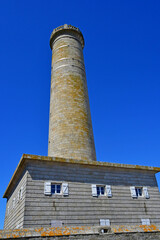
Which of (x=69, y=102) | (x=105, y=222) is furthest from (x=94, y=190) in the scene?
(x=69, y=102)

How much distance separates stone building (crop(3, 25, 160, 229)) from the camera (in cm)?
1059

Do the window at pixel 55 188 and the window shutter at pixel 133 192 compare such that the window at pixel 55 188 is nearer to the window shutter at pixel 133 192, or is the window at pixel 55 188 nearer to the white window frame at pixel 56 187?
the white window frame at pixel 56 187

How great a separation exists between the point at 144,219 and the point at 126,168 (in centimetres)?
306

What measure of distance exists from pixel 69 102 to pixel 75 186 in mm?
7966

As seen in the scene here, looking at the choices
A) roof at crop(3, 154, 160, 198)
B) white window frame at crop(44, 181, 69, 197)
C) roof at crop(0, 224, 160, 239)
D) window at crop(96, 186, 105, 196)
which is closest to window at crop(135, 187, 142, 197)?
roof at crop(3, 154, 160, 198)

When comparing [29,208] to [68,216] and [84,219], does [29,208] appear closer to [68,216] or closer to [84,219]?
[68,216]

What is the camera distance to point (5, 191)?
51.0 feet

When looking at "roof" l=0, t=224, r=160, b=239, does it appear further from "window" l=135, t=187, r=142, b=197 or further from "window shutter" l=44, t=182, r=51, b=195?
"window" l=135, t=187, r=142, b=197

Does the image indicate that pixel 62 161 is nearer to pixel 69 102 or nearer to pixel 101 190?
pixel 101 190

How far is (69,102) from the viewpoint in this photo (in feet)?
58.3

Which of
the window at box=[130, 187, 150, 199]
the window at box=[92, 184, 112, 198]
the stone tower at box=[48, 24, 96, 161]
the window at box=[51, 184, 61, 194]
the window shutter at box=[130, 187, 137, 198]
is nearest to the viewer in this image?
the window at box=[51, 184, 61, 194]

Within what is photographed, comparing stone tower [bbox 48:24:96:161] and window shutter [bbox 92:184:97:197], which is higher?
stone tower [bbox 48:24:96:161]

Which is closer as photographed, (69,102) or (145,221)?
(145,221)

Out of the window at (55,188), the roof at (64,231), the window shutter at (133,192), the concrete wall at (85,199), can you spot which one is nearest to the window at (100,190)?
the concrete wall at (85,199)
